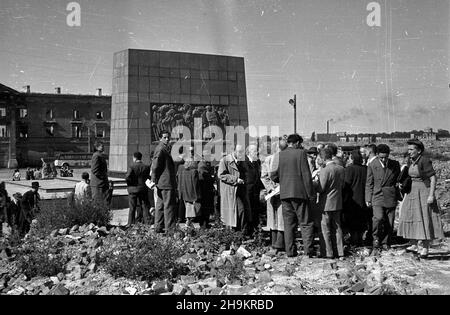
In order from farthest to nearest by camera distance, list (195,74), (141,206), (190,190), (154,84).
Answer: (195,74) → (154,84) → (141,206) → (190,190)

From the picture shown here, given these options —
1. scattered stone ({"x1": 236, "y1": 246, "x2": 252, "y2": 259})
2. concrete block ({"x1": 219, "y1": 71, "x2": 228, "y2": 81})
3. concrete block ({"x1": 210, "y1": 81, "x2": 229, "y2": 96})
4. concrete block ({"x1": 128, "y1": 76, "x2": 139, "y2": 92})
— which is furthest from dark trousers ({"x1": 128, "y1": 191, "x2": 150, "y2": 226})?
concrete block ({"x1": 219, "y1": 71, "x2": 228, "y2": 81})

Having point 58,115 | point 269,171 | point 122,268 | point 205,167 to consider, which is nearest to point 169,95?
point 205,167

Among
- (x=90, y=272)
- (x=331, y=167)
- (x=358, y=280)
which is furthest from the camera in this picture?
(x=331, y=167)

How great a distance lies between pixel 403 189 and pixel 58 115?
50.7 meters

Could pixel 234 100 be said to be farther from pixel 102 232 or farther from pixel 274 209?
pixel 274 209

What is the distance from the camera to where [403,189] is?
715cm

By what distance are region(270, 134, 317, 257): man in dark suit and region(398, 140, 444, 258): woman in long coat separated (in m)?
1.38

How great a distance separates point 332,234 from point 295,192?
89cm

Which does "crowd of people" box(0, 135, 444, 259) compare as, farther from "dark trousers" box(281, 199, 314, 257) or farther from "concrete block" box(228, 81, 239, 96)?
"concrete block" box(228, 81, 239, 96)

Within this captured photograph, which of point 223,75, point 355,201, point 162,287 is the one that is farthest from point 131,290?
point 223,75

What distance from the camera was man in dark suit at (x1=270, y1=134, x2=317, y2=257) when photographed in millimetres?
6793

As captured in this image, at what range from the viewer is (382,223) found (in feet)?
25.1
